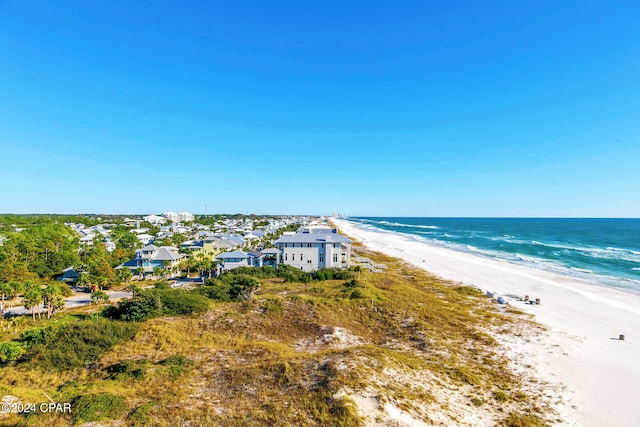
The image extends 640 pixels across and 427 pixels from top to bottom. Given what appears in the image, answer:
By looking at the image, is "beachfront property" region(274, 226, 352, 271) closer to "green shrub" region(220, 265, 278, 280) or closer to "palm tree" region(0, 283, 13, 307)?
"green shrub" region(220, 265, 278, 280)

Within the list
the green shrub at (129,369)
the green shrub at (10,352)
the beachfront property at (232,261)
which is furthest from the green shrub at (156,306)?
the beachfront property at (232,261)

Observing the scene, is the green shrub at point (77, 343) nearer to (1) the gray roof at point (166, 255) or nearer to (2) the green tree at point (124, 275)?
(2) the green tree at point (124, 275)

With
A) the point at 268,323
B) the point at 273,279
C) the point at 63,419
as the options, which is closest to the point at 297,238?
the point at 273,279

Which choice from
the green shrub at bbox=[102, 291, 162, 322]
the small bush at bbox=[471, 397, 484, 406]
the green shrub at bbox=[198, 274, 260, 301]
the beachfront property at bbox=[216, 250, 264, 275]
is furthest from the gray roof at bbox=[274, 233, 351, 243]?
the small bush at bbox=[471, 397, 484, 406]

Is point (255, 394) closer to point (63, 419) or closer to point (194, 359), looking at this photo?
point (194, 359)

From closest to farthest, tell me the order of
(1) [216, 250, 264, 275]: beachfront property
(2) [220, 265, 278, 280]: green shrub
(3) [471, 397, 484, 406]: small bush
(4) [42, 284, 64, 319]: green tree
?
(3) [471, 397, 484, 406]: small bush → (4) [42, 284, 64, 319]: green tree → (2) [220, 265, 278, 280]: green shrub → (1) [216, 250, 264, 275]: beachfront property

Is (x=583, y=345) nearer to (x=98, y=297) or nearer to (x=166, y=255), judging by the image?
(x=98, y=297)
